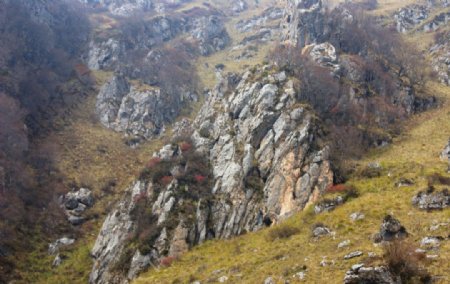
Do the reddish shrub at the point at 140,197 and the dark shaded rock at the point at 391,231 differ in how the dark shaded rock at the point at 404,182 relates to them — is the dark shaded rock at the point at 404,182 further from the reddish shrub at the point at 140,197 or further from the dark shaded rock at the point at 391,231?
the reddish shrub at the point at 140,197

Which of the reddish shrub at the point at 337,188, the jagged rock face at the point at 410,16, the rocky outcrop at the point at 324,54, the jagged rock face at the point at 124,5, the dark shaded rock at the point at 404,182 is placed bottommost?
the reddish shrub at the point at 337,188

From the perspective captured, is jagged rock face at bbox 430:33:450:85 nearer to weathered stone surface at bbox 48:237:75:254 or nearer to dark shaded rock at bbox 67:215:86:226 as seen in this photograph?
dark shaded rock at bbox 67:215:86:226

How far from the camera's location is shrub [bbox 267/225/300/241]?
39.4m

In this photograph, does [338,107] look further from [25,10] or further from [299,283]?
[25,10]

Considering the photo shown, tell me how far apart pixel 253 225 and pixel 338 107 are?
25.5 m

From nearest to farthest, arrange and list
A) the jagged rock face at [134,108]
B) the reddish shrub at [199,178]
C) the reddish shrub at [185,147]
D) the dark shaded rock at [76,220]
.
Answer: the reddish shrub at [199,178] < the reddish shrub at [185,147] < the dark shaded rock at [76,220] < the jagged rock face at [134,108]

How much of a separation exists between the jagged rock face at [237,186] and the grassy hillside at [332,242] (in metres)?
2.52

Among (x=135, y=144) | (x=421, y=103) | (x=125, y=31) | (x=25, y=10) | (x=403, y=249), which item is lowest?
(x=135, y=144)

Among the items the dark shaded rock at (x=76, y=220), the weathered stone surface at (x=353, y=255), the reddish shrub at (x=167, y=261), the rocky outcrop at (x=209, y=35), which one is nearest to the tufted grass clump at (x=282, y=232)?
the reddish shrub at (x=167, y=261)

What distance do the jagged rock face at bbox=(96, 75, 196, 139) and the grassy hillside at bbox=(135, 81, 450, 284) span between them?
51.0 meters

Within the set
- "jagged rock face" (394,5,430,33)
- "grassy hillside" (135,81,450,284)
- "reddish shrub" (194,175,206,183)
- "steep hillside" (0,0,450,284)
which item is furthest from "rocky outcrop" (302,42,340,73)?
"jagged rock face" (394,5,430,33)

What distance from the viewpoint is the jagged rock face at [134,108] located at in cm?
8944

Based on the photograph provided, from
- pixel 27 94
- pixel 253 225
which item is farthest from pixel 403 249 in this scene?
pixel 27 94

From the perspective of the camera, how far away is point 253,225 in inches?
1777
